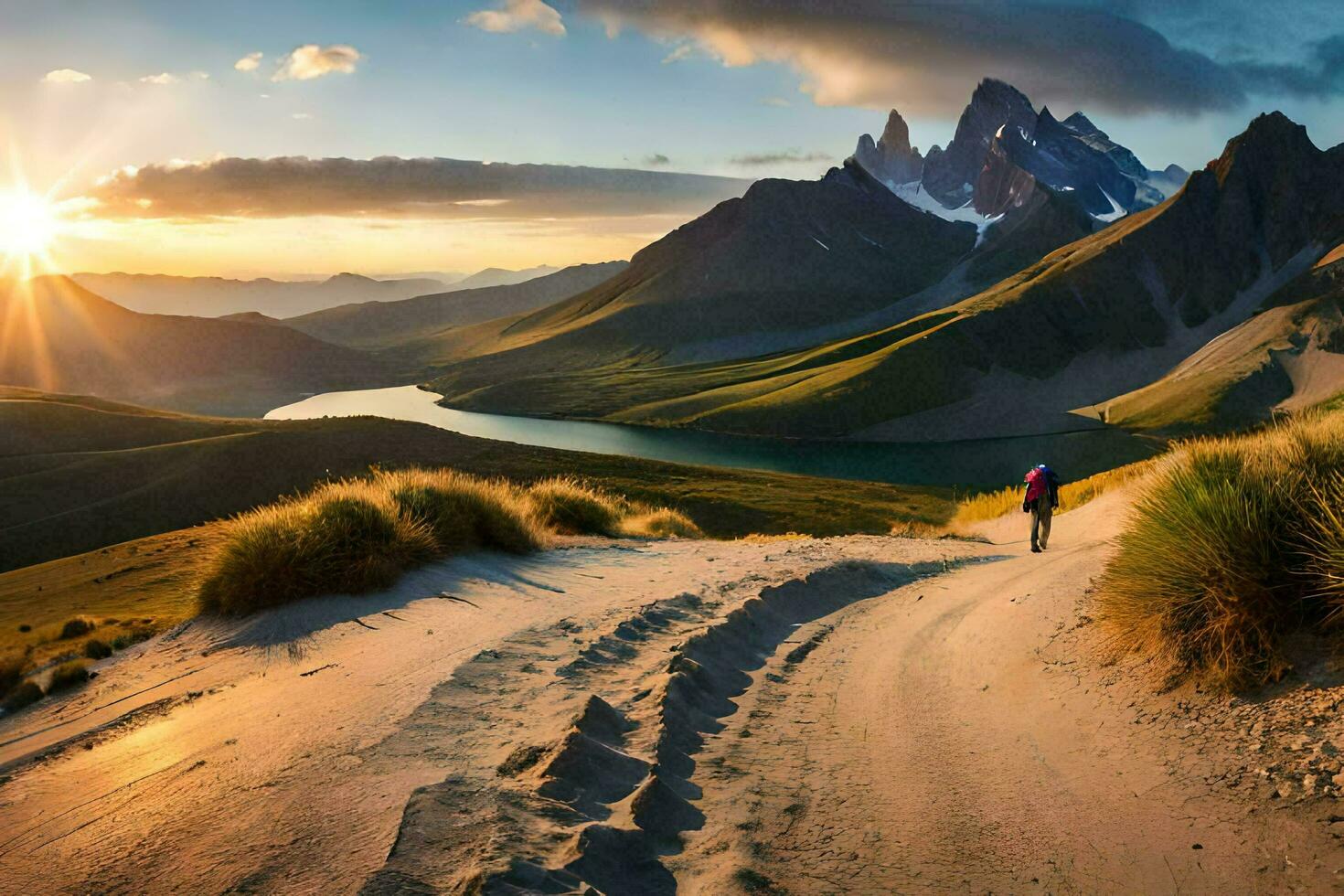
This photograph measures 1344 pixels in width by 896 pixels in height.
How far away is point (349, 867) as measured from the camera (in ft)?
15.2

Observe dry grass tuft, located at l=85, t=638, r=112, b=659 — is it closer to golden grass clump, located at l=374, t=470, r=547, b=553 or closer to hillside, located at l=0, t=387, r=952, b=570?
golden grass clump, located at l=374, t=470, r=547, b=553

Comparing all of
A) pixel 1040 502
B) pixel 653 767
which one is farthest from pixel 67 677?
pixel 1040 502

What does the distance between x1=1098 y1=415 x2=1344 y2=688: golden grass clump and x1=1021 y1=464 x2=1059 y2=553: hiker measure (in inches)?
504

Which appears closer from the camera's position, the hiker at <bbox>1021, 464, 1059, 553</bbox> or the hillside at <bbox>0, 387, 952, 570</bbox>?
the hiker at <bbox>1021, 464, 1059, 553</bbox>

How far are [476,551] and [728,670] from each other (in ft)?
25.3

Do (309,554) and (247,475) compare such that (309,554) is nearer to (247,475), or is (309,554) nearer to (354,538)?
(354,538)

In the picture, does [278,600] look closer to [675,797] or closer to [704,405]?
[675,797]

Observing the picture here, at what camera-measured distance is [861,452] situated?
139 metres

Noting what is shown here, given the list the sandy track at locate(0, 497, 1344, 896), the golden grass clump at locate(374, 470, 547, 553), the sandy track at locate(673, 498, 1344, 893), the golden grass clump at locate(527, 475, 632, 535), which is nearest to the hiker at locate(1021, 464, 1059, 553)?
the sandy track at locate(0, 497, 1344, 896)

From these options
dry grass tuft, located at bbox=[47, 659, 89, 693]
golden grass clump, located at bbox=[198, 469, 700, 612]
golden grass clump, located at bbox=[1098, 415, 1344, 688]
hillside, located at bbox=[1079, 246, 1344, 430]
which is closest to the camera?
golden grass clump, located at bbox=[1098, 415, 1344, 688]

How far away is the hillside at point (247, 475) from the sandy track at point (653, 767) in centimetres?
5171

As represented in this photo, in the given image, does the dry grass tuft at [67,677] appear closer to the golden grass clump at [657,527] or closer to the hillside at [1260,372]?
the golden grass clump at [657,527]

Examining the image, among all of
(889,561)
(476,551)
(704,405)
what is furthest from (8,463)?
(704,405)

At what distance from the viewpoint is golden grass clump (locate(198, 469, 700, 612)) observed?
1180cm
